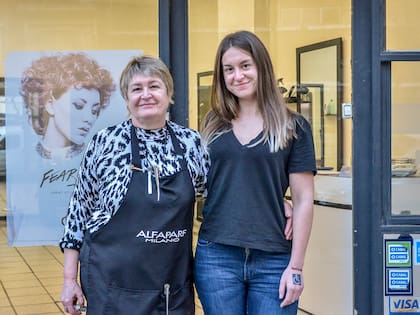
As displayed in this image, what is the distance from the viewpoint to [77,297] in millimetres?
1967

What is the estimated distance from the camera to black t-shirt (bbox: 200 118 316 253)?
1913mm

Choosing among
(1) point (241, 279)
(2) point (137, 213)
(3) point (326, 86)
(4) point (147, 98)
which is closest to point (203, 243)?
(1) point (241, 279)

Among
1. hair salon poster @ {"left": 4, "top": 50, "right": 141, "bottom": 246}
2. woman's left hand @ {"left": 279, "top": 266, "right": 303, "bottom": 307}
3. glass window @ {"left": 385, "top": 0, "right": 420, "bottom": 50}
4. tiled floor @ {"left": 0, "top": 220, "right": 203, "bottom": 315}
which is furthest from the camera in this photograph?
tiled floor @ {"left": 0, "top": 220, "right": 203, "bottom": 315}

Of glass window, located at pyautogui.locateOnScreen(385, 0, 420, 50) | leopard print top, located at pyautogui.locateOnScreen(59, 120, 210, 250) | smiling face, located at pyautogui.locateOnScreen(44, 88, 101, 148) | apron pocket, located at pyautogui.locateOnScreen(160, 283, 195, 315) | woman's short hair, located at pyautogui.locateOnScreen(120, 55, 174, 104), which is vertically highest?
glass window, located at pyautogui.locateOnScreen(385, 0, 420, 50)

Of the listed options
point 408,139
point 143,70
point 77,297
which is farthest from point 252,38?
point 408,139

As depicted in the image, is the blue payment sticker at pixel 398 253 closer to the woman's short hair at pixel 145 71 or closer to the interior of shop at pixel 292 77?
the interior of shop at pixel 292 77

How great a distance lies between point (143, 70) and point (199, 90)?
3.18ft

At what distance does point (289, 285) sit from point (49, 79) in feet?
5.30

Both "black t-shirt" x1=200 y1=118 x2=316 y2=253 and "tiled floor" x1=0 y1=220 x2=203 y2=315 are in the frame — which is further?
"tiled floor" x1=0 y1=220 x2=203 y2=315

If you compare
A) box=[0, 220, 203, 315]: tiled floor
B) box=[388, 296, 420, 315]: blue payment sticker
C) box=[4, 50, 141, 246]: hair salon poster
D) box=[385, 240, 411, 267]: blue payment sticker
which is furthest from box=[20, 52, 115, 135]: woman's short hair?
box=[388, 296, 420, 315]: blue payment sticker

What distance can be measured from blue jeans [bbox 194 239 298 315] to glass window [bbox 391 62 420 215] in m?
1.05

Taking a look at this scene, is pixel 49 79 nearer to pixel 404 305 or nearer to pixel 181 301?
pixel 181 301

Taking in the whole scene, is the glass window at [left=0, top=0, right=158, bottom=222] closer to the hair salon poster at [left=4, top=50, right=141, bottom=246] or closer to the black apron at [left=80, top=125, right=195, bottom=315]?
the hair salon poster at [left=4, top=50, right=141, bottom=246]

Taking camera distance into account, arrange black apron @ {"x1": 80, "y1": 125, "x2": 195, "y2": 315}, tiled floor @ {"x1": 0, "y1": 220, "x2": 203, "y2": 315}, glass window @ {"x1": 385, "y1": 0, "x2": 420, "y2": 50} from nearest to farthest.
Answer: black apron @ {"x1": 80, "y1": 125, "x2": 195, "y2": 315} < glass window @ {"x1": 385, "y1": 0, "x2": 420, "y2": 50} < tiled floor @ {"x1": 0, "y1": 220, "x2": 203, "y2": 315}
